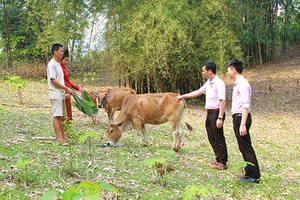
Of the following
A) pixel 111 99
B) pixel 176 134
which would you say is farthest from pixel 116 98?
pixel 176 134

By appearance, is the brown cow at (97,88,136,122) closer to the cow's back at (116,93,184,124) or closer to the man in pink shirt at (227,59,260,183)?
the cow's back at (116,93,184,124)

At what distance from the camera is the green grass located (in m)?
4.36

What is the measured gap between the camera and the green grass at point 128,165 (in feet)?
14.3

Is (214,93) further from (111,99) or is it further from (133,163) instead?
(111,99)

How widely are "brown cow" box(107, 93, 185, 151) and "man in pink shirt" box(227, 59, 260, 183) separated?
1.75 meters

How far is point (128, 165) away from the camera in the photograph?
213 inches

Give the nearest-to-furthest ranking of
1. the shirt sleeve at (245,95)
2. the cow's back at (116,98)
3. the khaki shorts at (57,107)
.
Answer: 1. the shirt sleeve at (245,95)
2. the khaki shorts at (57,107)
3. the cow's back at (116,98)

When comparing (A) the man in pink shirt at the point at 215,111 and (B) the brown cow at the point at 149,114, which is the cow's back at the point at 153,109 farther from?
(A) the man in pink shirt at the point at 215,111

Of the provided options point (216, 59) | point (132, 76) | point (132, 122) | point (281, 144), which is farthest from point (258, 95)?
point (132, 122)

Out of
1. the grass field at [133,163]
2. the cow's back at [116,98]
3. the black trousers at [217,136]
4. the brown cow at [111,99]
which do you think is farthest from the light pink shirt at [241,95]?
the cow's back at [116,98]

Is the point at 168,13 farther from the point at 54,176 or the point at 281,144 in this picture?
the point at 54,176

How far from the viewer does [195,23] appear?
12.9 meters

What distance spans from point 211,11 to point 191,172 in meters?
8.43

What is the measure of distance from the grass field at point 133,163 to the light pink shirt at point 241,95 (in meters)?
0.74
